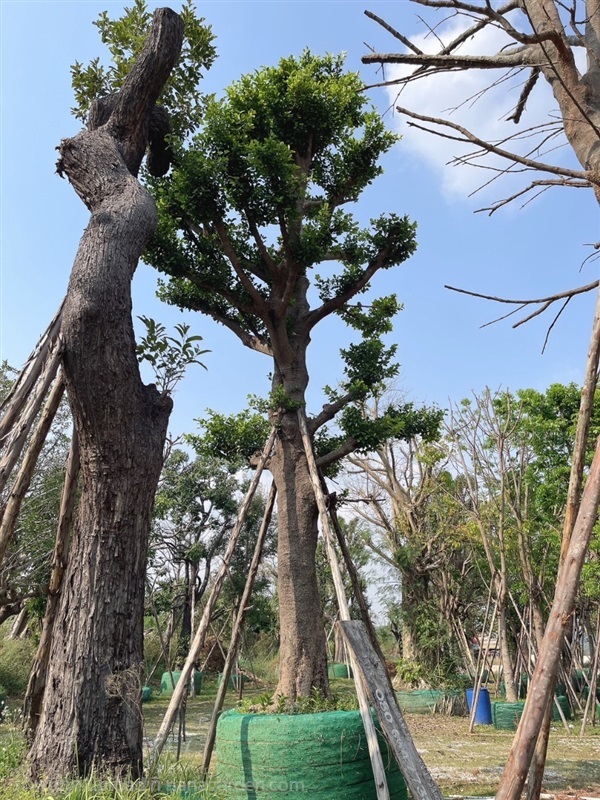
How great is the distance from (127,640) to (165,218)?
13.4 ft

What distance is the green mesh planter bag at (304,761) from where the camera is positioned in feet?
11.6

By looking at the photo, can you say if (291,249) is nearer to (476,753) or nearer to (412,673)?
(476,753)

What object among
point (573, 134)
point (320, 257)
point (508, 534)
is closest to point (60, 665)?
point (573, 134)

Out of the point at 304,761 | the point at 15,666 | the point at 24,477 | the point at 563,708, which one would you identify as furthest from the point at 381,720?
the point at 15,666

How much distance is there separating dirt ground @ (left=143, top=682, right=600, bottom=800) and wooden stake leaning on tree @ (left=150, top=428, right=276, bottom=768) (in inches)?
46.7

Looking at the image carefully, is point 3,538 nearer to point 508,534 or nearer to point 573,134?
point 573,134

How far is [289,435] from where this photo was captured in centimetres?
586

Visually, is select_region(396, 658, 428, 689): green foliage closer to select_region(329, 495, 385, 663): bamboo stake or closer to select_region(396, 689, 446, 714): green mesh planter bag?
select_region(396, 689, 446, 714): green mesh planter bag

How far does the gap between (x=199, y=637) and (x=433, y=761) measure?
12.2 feet

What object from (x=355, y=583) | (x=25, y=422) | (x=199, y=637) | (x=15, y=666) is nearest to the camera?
(x=25, y=422)

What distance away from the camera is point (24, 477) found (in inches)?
123

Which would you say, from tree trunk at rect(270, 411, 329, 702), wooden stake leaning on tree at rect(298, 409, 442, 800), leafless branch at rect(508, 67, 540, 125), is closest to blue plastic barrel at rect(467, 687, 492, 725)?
tree trunk at rect(270, 411, 329, 702)

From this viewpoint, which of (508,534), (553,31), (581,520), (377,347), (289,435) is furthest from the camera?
(508,534)

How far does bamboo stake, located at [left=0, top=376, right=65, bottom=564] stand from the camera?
308 cm
